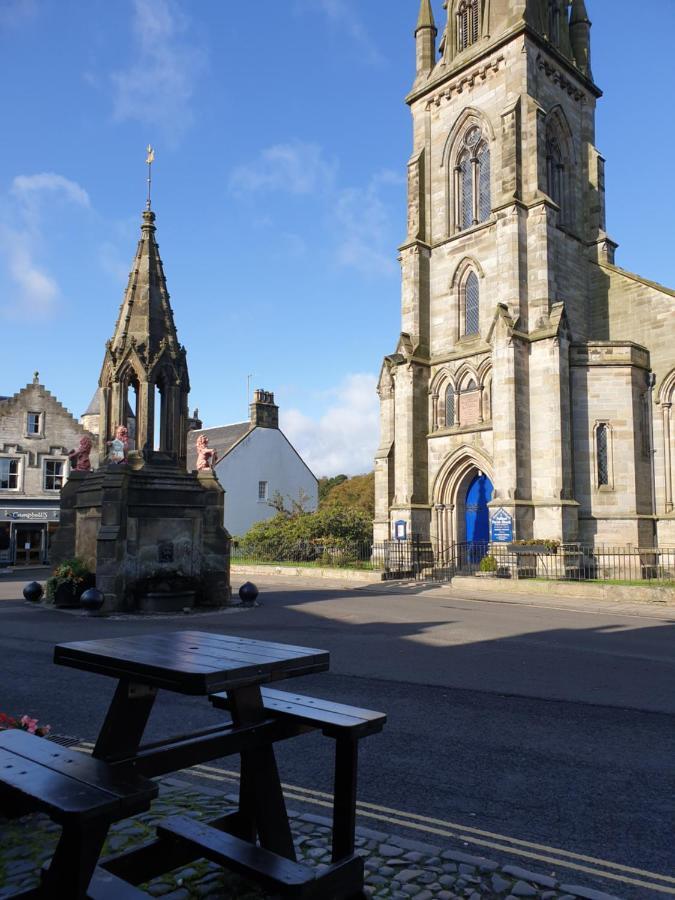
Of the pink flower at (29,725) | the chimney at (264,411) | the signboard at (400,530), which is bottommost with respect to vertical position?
the pink flower at (29,725)

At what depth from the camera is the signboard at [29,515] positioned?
125 feet

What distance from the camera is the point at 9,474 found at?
39094 millimetres

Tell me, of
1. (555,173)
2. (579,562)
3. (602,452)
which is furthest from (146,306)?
(555,173)

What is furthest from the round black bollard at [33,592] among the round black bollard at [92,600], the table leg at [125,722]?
the table leg at [125,722]

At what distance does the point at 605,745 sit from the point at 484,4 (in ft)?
105

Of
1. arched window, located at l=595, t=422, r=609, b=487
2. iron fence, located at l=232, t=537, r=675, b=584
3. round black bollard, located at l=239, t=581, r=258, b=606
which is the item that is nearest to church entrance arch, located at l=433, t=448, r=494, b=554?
iron fence, located at l=232, t=537, r=675, b=584

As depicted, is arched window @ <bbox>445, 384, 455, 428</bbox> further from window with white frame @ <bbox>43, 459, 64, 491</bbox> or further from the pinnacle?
window with white frame @ <bbox>43, 459, 64, 491</bbox>

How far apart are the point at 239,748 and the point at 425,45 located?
34954 millimetres

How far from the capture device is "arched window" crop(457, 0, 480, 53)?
30.5m

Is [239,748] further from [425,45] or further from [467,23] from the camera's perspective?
[425,45]

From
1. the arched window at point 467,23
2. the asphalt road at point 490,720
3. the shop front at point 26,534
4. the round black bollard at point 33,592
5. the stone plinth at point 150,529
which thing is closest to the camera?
the asphalt road at point 490,720

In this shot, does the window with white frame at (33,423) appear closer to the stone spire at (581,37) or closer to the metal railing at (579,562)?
the metal railing at (579,562)

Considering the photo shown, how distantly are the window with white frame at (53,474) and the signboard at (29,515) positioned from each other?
4.46 feet

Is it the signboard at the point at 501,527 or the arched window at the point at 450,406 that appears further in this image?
the arched window at the point at 450,406
